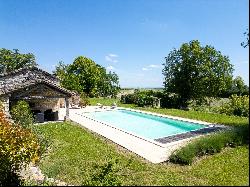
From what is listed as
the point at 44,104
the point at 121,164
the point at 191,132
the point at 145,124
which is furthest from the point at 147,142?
the point at 44,104

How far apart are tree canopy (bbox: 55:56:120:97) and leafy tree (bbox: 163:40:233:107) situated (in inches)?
781

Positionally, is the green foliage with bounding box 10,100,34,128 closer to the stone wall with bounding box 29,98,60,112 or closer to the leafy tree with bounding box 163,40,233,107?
the stone wall with bounding box 29,98,60,112

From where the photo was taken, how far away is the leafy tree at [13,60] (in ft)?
217

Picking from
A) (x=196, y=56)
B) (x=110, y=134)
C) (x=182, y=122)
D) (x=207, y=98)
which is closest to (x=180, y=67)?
(x=196, y=56)

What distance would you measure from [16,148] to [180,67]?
1090 inches

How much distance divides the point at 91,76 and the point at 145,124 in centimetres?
2987

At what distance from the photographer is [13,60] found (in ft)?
222

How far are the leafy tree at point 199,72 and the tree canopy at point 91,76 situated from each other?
19.8 m

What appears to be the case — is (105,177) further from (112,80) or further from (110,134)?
(112,80)

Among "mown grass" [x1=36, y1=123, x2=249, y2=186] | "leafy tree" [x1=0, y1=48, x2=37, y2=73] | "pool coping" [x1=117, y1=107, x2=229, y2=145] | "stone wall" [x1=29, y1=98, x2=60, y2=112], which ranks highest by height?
"leafy tree" [x1=0, y1=48, x2=37, y2=73]

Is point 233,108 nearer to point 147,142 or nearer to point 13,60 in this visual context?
point 147,142

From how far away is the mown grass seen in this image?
9225 mm

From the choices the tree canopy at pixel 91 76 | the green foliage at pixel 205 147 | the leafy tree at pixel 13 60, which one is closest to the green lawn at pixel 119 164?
the green foliage at pixel 205 147

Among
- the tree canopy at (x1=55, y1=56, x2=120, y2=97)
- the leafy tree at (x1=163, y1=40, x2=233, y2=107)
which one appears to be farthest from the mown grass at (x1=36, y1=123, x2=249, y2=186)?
the tree canopy at (x1=55, y1=56, x2=120, y2=97)
